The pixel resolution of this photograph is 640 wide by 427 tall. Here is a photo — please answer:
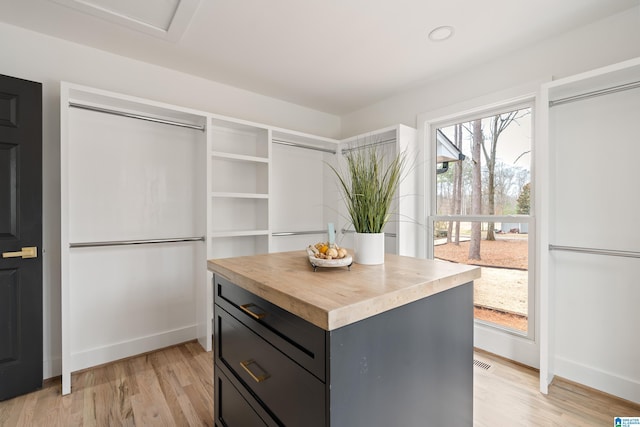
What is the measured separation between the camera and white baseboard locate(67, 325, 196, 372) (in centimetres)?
233

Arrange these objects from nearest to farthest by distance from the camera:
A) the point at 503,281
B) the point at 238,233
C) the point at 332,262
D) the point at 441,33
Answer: the point at 332,262 → the point at 441,33 → the point at 503,281 → the point at 238,233

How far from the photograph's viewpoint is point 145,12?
1926mm

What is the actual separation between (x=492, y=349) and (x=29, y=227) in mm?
3578

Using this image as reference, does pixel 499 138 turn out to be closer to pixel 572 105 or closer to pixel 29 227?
pixel 572 105

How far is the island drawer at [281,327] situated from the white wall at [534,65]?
2.54 m

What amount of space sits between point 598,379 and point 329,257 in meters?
2.17

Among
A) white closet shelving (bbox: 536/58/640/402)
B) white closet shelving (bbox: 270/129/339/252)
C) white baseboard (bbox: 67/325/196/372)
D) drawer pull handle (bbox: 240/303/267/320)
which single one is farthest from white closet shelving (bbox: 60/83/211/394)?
white closet shelving (bbox: 536/58/640/402)

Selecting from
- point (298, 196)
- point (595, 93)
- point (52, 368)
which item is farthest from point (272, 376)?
point (298, 196)

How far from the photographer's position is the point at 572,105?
213 centimetres

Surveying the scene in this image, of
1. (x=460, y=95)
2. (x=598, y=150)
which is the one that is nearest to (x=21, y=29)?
(x=460, y=95)

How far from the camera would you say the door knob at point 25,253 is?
6.28 feet

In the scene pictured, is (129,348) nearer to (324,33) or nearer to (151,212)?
(151,212)

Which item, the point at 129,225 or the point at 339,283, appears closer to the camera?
the point at 339,283

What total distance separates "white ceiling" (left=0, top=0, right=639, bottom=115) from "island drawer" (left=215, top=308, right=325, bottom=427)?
188 centimetres
